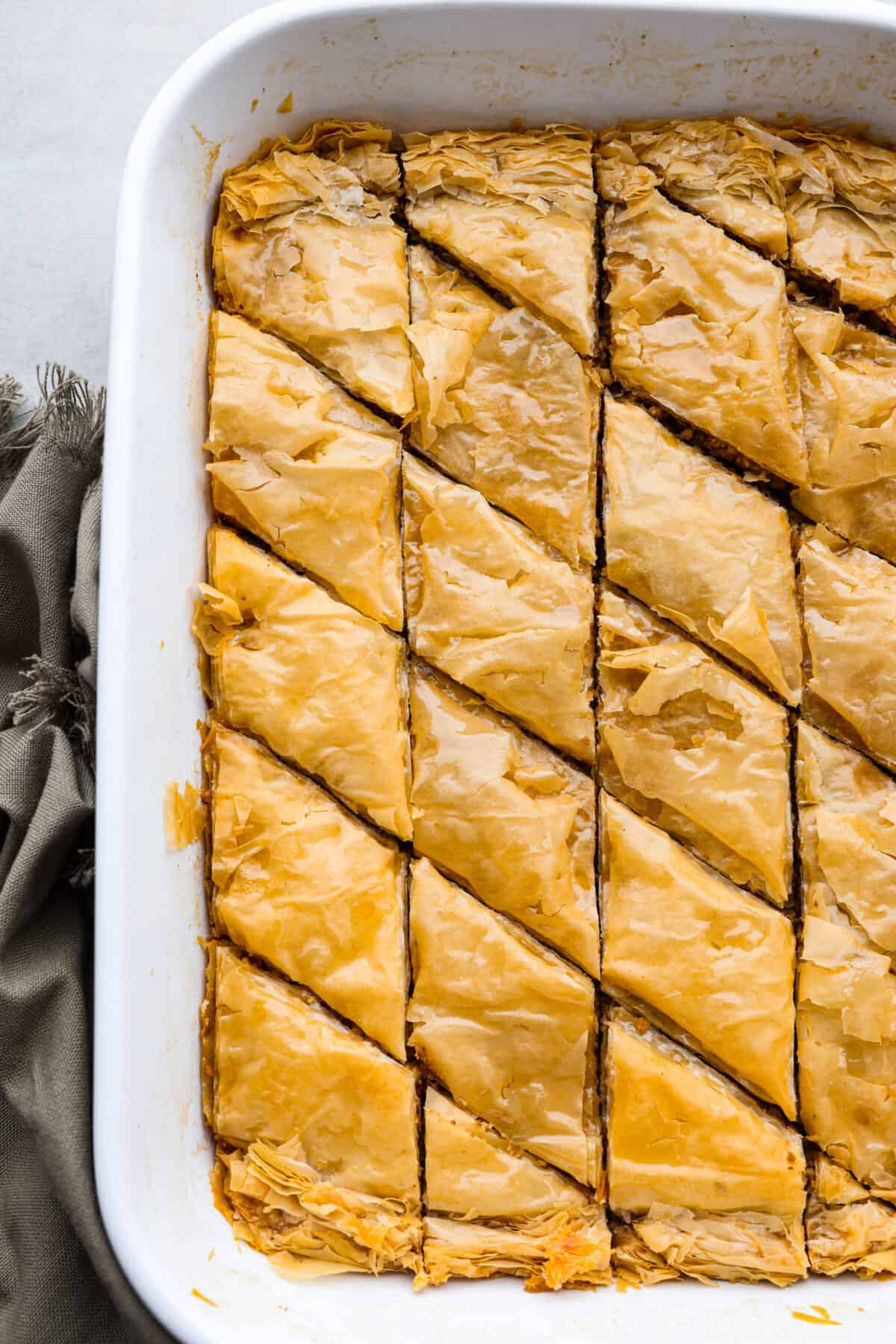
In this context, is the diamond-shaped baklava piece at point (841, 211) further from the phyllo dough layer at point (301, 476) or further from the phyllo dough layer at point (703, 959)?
the phyllo dough layer at point (703, 959)

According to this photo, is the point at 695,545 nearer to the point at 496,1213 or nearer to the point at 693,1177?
the point at 693,1177

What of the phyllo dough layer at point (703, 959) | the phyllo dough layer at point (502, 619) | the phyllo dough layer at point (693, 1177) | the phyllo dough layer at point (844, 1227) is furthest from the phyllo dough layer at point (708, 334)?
the phyllo dough layer at point (844, 1227)

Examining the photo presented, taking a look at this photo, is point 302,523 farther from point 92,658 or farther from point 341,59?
point 341,59

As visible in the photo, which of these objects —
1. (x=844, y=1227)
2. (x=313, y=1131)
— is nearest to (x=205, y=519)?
(x=313, y=1131)

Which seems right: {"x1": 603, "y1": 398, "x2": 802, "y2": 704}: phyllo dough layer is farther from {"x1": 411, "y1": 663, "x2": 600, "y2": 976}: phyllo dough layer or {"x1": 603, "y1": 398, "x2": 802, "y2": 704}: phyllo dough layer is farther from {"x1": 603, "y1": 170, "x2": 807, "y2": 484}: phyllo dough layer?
{"x1": 411, "y1": 663, "x2": 600, "y2": 976}: phyllo dough layer

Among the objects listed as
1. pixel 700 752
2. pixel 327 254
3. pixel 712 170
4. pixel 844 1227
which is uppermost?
pixel 712 170

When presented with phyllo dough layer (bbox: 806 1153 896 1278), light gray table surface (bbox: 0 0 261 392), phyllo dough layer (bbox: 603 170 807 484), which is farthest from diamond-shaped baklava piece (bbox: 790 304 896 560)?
light gray table surface (bbox: 0 0 261 392)

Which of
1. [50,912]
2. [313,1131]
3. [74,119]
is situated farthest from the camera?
[74,119]
